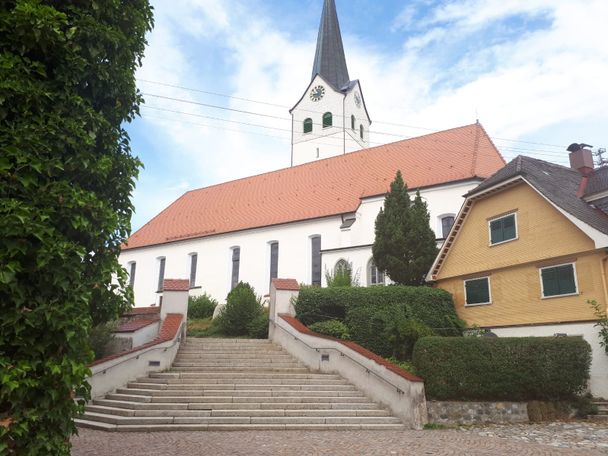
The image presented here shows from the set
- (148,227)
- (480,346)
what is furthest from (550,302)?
(148,227)

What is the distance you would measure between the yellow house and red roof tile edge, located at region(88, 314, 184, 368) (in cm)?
1091

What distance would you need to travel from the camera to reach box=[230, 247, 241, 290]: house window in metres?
33.6

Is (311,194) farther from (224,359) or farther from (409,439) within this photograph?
(409,439)

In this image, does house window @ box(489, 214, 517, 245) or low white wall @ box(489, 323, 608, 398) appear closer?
low white wall @ box(489, 323, 608, 398)

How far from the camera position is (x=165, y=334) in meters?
14.8

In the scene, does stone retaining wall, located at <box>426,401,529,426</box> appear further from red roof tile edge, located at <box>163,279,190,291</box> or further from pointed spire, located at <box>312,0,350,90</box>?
pointed spire, located at <box>312,0,350,90</box>

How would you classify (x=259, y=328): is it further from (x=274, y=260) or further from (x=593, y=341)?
(x=274, y=260)

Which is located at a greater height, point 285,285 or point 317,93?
point 317,93

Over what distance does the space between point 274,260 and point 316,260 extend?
10.9 ft

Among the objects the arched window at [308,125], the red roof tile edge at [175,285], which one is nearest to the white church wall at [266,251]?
the red roof tile edge at [175,285]

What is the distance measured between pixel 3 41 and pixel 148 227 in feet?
120

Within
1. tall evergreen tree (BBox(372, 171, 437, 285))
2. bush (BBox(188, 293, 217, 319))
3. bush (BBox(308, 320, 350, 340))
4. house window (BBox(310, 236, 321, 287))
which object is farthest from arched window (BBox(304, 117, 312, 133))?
bush (BBox(308, 320, 350, 340))

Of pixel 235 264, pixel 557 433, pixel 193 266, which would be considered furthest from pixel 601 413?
pixel 193 266

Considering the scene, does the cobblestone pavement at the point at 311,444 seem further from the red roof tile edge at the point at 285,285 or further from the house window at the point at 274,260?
the house window at the point at 274,260
